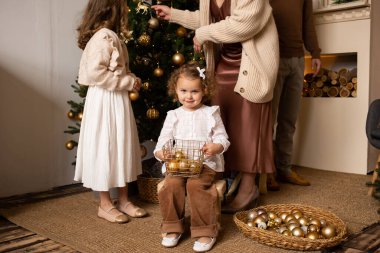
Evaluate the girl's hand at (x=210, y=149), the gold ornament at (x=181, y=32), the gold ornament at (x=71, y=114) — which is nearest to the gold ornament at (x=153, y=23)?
the gold ornament at (x=181, y=32)

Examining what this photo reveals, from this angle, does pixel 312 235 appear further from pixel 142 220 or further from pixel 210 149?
pixel 142 220

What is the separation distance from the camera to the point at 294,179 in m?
3.12

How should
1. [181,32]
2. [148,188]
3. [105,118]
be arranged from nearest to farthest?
[105,118] → [148,188] → [181,32]

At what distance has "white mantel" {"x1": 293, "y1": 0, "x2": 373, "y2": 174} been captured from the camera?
3354 mm

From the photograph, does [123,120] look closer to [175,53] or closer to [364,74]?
[175,53]

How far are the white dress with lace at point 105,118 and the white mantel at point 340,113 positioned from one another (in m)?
1.94

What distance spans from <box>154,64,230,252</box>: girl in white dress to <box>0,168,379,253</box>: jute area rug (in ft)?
0.28

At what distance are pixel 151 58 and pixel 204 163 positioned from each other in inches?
40.7

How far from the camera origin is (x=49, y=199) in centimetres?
274

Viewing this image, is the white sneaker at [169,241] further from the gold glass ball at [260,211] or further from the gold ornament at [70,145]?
the gold ornament at [70,145]

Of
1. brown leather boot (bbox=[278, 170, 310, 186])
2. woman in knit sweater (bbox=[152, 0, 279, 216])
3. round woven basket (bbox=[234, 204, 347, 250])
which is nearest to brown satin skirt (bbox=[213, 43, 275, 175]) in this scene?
woman in knit sweater (bbox=[152, 0, 279, 216])

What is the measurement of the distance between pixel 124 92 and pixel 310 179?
5.63 feet

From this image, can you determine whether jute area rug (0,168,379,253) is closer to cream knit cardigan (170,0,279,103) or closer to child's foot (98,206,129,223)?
child's foot (98,206,129,223)

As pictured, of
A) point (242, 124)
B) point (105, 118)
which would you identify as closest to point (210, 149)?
point (242, 124)
